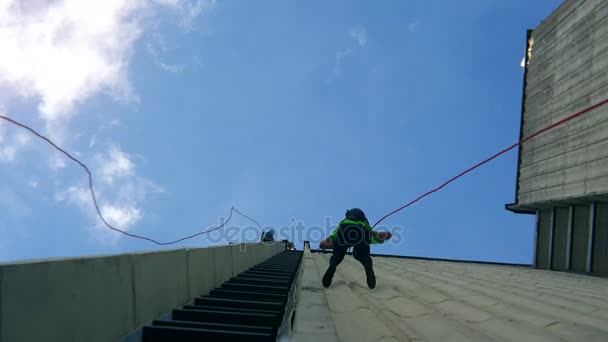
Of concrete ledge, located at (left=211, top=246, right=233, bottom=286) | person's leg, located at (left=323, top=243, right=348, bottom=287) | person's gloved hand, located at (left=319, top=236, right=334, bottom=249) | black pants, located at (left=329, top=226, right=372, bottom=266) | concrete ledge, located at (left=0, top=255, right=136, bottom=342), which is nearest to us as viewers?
concrete ledge, located at (left=0, top=255, right=136, bottom=342)

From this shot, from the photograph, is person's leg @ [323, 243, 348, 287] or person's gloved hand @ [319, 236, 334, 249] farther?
person's gloved hand @ [319, 236, 334, 249]

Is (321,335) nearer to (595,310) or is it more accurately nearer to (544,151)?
(595,310)

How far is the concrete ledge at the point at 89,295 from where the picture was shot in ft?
5.13

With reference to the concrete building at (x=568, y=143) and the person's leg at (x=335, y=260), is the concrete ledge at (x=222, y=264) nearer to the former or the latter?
the person's leg at (x=335, y=260)

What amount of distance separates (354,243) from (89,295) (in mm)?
4479

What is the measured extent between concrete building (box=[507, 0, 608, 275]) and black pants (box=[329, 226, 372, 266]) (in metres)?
15.6

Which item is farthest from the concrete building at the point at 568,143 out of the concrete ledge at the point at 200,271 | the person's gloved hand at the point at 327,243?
the concrete ledge at the point at 200,271

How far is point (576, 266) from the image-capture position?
18312 mm

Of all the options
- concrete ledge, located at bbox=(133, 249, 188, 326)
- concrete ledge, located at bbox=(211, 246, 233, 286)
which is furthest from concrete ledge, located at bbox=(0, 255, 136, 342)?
concrete ledge, located at bbox=(211, 246, 233, 286)

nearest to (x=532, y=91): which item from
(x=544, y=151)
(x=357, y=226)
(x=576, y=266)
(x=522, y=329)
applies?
(x=544, y=151)

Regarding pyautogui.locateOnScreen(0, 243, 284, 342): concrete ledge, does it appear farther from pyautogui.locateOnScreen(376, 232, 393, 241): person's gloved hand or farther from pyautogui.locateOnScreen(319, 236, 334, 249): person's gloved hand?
pyautogui.locateOnScreen(376, 232, 393, 241): person's gloved hand

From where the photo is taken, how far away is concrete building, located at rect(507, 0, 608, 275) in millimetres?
17656

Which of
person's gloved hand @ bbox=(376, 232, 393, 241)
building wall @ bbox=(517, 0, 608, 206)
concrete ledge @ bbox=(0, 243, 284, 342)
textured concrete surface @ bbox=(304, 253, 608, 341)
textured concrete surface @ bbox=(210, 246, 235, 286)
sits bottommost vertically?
textured concrete surface @ bbox=(304, 253, 608, 341)

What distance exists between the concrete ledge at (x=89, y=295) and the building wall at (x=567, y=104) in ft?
63.4
